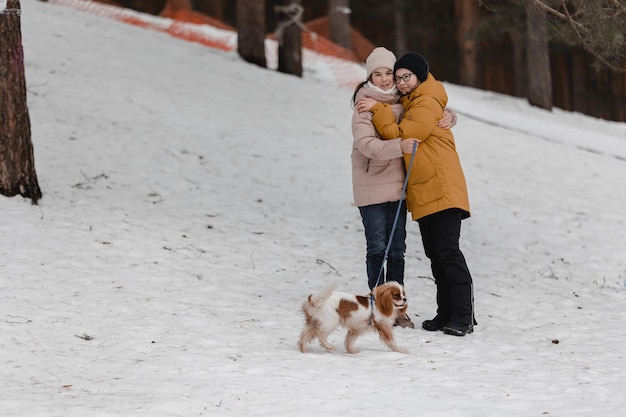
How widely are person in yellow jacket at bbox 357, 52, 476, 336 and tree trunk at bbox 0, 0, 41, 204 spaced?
146 inches

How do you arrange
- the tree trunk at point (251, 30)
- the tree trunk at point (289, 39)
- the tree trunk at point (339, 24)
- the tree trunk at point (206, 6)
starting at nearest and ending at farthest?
the tree trunk at point (251, 30)
the tree trunk at point (289, 39)
the tree trunk at point (339, 24)
the tree trunk at point (206, 6)

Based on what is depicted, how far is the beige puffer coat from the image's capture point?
6051 mm

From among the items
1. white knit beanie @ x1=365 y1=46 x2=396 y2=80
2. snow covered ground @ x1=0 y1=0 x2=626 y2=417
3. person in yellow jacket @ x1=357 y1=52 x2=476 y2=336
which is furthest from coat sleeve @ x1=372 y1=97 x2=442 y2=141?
snow covered ground @ x1=0 y1=0 x2=626 y2=417

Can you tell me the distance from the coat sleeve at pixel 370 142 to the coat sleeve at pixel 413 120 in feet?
0.18

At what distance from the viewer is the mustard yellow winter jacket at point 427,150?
601 cm

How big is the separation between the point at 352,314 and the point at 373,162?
132cm

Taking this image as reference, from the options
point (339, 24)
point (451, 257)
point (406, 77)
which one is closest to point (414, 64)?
point (406, 77)

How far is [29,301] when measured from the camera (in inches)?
245

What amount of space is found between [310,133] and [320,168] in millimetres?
1472

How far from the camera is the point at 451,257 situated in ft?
20.4

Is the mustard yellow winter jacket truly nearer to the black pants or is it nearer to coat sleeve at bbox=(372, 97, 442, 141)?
coat sleeve at bbox=(372, 97, 442, 141)

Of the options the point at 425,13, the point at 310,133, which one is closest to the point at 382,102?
the point at 310,133

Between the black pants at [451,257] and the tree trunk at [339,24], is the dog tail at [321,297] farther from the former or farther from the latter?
the tree trunk at [339,24]

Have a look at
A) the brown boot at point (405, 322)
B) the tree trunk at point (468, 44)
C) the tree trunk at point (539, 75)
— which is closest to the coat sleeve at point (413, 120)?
the brown boot at point (405, 322)
